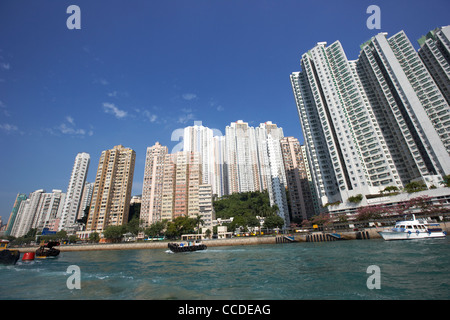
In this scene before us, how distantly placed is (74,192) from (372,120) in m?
151

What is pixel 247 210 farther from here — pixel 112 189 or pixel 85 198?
pixel 85 198

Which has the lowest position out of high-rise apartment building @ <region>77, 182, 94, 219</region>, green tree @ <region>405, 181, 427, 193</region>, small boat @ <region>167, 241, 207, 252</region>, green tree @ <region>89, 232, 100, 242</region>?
small boat @ <region>167, 241, 207, 252</region>

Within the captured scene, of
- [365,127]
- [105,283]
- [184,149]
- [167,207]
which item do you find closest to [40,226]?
[167,207]

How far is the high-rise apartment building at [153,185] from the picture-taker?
100 m

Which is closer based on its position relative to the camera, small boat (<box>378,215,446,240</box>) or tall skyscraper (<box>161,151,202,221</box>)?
small boat (<box>378,215,446,240</box>)

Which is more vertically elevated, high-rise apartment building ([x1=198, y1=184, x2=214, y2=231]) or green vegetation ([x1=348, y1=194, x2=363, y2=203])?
high-rise apartment building ([x1=198, y1=184, x2=214, y2=231])

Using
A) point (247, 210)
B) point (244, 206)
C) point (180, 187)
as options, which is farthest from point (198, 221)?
point (244, 206)

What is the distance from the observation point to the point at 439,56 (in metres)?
69.0

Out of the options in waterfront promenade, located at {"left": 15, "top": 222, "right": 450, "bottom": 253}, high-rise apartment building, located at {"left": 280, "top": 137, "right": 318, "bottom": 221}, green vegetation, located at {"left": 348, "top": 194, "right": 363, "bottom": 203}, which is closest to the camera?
waterfront promenade, located at {"left": 15, "top": 222, "right": 450, "bottom": 253}

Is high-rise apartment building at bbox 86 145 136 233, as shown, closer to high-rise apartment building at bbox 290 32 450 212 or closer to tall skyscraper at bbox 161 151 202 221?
tall skyscraper at bbox 161 151 202 221

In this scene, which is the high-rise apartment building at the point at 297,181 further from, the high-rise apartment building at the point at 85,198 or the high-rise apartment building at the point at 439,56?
the high-rise apartment building at the point at 85,198

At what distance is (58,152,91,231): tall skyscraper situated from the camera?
113 meters

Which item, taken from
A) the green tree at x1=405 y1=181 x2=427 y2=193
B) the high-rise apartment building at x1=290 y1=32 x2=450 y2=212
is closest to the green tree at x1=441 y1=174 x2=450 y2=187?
the high-rise apartment building at x1=290 y1=32 x2=450 y2=212

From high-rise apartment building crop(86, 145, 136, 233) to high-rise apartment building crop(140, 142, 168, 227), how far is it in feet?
27.4
